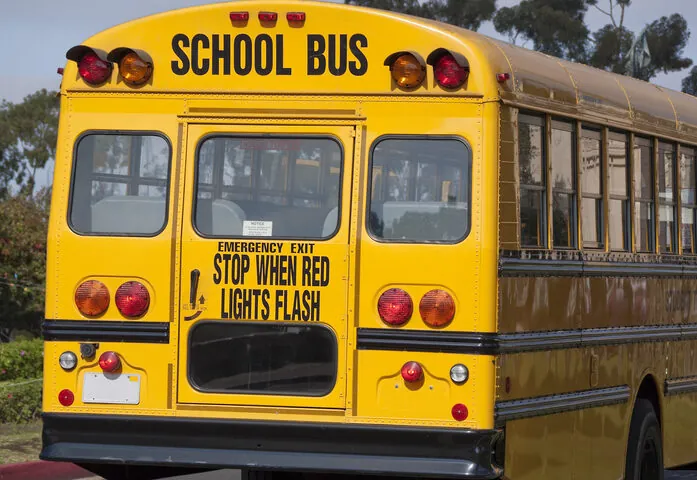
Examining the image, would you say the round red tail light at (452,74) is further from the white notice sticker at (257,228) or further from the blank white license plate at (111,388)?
the blank white license plate at (111,388)

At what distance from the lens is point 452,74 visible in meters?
7.14

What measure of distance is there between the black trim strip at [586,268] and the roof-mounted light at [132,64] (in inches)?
80.5

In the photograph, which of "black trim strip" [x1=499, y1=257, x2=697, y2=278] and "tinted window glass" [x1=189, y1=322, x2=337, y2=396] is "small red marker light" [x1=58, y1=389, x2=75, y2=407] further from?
"black trim strip" [x1=499, y1=257, x2=697, y2=278]

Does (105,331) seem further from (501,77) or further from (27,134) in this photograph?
(27,134)

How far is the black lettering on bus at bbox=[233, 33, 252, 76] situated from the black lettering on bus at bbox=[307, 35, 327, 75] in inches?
11.9

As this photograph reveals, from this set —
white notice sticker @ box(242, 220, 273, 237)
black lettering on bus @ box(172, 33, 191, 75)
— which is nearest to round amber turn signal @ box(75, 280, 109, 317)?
white notice sticker @ box(242, 220, 273, 237)

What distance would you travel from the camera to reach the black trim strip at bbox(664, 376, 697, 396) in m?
9.50

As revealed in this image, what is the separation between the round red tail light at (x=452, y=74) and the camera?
7133mm

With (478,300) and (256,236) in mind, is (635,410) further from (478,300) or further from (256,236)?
(256,236)

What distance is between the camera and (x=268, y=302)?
7.21 m

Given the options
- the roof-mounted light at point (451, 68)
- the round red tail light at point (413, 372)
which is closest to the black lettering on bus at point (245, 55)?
the roof-mounted light at point (451, 68)

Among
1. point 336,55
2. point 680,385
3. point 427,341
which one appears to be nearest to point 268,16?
point 336,55

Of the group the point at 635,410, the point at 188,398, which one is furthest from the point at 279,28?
the point at 635,410

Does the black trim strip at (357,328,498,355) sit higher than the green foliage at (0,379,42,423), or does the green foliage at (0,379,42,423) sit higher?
the black trim strip at (357,328,498,355)
